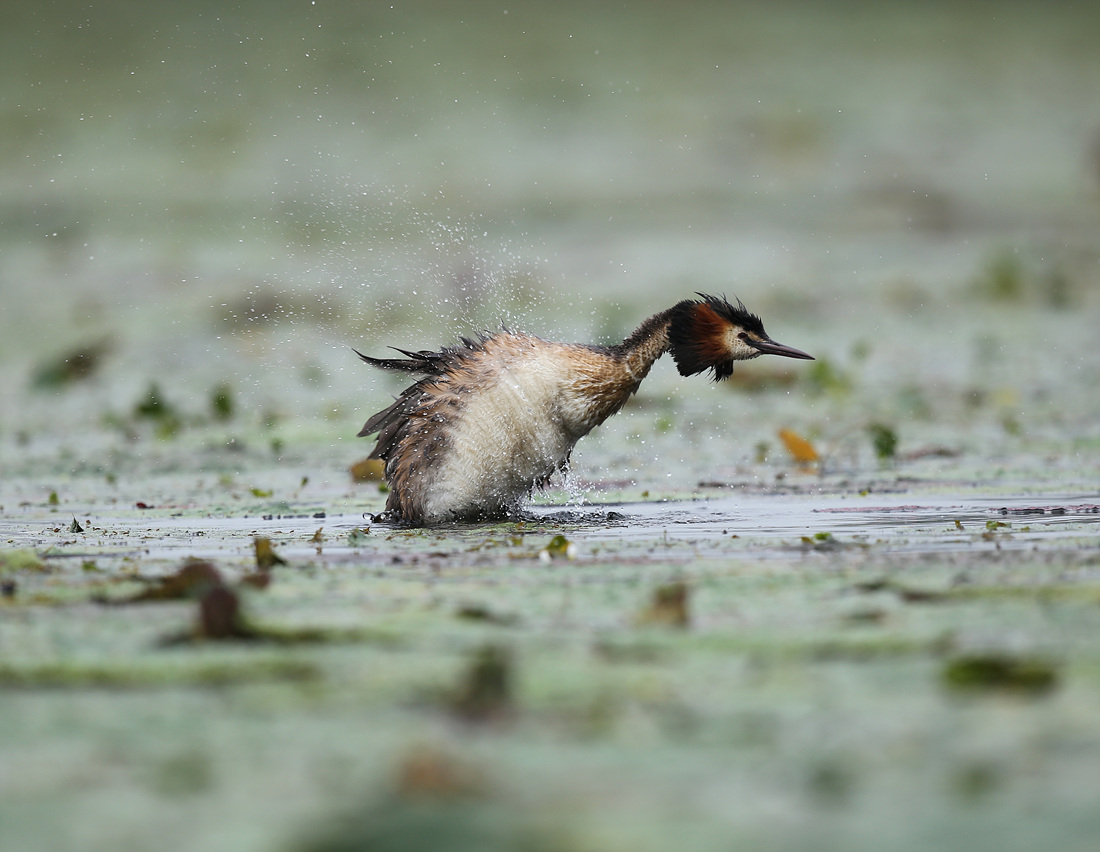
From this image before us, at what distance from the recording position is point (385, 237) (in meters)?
21.4

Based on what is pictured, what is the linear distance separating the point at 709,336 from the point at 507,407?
1054 millimetres

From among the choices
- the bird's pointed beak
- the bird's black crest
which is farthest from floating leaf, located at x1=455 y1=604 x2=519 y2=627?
the bird's pointed beak

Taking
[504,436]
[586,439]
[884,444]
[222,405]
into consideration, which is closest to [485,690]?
[504,436]

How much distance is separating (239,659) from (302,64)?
21951mm

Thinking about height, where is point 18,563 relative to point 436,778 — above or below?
above

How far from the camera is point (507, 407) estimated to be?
23.6 ft

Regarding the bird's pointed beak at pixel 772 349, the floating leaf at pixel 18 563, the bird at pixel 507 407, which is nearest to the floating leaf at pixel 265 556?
the floating leaf at pixel 18 563

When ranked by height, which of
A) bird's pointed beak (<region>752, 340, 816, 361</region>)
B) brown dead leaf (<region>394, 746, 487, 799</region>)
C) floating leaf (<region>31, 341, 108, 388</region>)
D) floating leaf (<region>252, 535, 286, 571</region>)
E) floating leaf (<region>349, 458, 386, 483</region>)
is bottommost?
brown dead leaf (<region>394, 746, 487, 799</region>)

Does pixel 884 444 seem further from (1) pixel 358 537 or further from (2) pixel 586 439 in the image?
(1) pixel 358 537

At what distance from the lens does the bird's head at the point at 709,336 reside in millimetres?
7590

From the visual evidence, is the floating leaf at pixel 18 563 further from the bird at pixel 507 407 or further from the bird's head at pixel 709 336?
the bird's head at pixel 709 336

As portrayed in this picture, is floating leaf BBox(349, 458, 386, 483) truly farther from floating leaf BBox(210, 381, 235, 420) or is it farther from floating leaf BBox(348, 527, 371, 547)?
floating leaf BBox(210, 381, 235, 420)

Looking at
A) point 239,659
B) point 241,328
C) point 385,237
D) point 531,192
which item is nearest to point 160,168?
point 385,237

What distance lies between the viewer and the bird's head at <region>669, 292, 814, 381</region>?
759 cm
